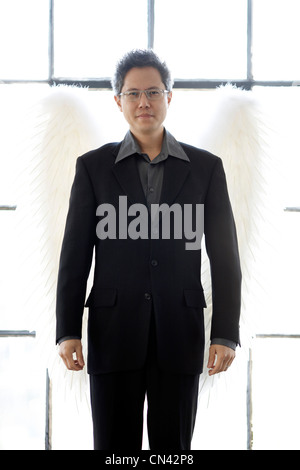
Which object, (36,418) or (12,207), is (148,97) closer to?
(12,207)

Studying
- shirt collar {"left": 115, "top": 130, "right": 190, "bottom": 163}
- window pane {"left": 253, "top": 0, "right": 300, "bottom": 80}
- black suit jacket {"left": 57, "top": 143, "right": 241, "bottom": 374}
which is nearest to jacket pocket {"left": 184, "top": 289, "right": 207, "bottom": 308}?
black suit jacket {"left": 57, "top": 143, "right": 241, "bottom": 374}

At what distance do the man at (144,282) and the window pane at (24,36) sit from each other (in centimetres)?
74

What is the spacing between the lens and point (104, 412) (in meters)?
1.33

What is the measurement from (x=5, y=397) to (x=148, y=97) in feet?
4.27

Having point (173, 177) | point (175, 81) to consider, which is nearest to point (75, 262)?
point (173, 177)

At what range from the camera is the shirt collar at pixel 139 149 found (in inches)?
55.2

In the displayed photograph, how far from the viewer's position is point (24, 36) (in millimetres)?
2020

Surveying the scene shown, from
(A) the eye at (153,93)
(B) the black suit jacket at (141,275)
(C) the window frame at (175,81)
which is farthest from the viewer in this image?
(C) the window frame at (175,81)

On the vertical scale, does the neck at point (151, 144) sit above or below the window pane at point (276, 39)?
below

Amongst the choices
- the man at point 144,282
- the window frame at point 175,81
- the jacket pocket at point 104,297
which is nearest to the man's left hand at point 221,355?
the man at point 144,282

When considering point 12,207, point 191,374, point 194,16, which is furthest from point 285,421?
point 194,16

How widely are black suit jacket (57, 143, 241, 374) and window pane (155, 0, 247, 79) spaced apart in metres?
0.75

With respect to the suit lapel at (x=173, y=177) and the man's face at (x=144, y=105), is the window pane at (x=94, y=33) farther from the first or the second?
the suit lapel at (x=173, y=177)

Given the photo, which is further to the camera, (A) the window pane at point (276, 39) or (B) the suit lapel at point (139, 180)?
(A) the window pane at point (276, 39)
